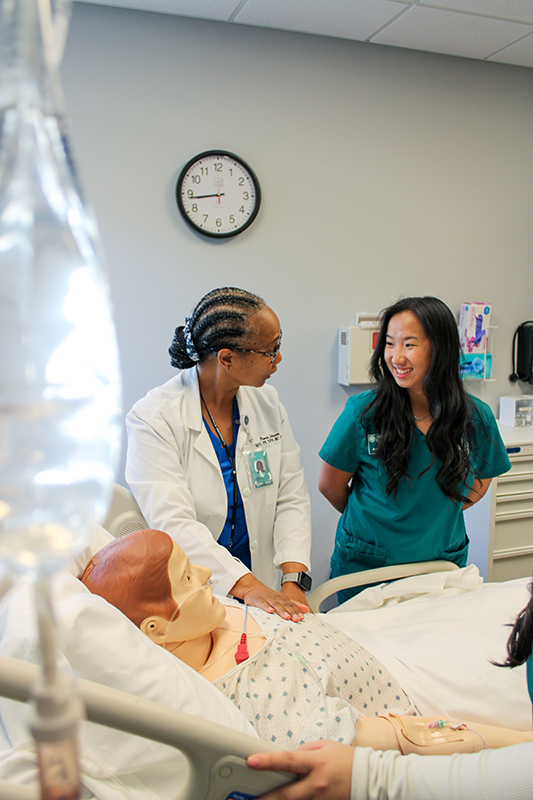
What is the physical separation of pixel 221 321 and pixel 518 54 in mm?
2652

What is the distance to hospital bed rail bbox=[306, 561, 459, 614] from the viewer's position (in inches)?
74.7

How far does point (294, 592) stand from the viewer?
1902 mm

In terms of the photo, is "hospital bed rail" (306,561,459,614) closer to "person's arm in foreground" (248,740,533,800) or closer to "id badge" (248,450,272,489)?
"id badge" (248,450,272,489)

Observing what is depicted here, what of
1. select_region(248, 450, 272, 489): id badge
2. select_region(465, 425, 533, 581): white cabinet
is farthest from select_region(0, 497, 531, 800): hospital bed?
select_region(465, 425, 533, 581): white cabinet

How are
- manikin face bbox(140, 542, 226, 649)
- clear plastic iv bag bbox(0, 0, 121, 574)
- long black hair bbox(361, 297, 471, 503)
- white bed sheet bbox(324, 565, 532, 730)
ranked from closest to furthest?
clear plastic iv bag bbox(0, 0, 121, 574)
manikin face bbox(140, 542, 226, 649)
white bed sheet bbox(324, 565, 532, 730)
long black hair bbox(361, 297, 471, 503)

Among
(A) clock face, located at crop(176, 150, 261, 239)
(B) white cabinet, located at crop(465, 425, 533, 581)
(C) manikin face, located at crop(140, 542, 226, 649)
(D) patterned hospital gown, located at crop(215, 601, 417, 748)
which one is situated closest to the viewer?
(D) patterned hospital gown, located at crop(215, 601, 417, 748)

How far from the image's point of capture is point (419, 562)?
1.98 m

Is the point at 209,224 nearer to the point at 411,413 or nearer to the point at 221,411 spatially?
the point at 221,411

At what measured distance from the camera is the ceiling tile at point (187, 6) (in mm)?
2502

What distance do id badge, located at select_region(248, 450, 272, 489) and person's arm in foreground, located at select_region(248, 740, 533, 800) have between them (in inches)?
43.6

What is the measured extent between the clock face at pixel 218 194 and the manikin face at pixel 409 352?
1308mm

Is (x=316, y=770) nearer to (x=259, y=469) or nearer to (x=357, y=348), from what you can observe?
(x=259, y=469)

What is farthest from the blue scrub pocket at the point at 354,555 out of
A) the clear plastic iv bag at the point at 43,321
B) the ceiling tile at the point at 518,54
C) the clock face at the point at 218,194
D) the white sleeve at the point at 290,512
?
the ceiling tile at the point at 518,54

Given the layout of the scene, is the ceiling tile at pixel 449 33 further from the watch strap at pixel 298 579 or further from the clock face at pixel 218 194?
the watch strap at pixel 298 579
